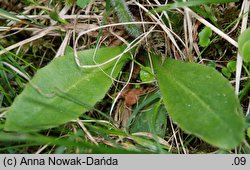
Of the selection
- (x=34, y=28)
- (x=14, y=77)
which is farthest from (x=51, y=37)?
(x=14, y=77)

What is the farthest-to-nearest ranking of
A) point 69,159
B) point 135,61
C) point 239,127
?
1. point 135,61
2. point 69,159
3. point 239,127

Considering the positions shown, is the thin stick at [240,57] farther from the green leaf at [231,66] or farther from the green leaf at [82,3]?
the green leaf at [82,3]

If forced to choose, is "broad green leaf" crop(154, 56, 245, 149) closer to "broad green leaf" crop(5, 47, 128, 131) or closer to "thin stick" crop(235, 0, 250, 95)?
"thin stick" crop(235, 0, 250, 95)

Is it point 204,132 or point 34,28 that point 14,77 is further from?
point 204,132

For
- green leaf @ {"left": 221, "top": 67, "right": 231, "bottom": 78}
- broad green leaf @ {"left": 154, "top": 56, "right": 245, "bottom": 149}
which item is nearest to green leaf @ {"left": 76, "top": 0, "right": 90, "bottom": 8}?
broad green leaf @ {"left": 154, "top": 56, "right": 245, "bottom": 149}

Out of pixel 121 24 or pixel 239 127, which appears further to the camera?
pixel 121 24

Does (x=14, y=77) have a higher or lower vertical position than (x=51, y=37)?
lower
